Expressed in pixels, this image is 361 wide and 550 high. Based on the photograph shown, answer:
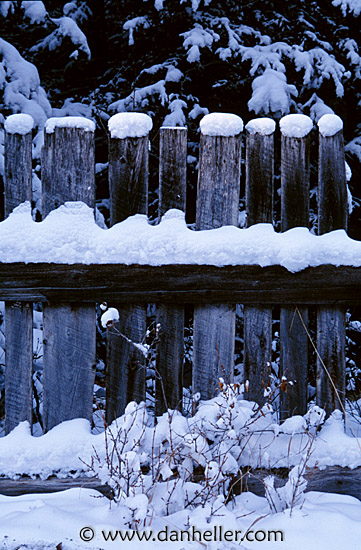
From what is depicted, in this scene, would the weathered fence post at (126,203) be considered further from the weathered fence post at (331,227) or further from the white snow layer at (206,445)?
the weathered fence post at (331,227)

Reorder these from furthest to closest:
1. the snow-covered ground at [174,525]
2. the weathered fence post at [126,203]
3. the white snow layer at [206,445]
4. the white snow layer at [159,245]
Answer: the weathered fence post at [126,203]
the white snow layer at [159,245]
the white snow layer at [206,445]
the snow-covered ground at [174,525]

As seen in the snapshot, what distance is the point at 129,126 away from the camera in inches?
105

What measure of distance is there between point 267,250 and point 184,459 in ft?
3.54

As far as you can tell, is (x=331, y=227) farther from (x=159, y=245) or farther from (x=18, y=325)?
(x=18, y=325)

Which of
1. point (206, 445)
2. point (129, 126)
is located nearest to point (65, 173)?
point (129, 126)

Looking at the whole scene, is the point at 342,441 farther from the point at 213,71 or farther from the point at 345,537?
the point at 213,71

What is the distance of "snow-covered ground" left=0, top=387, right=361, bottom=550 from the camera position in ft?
6.66

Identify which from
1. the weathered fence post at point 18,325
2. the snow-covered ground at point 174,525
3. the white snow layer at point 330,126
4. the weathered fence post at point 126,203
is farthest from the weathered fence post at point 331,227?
the weathered fence post at point 18,325

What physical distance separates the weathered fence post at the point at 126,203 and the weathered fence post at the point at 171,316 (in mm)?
92

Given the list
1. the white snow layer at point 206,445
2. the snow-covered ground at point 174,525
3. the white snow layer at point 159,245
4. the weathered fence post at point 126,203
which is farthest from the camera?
the weathered fence post at point 126,203

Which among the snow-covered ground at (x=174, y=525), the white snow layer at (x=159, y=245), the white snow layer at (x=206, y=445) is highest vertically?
the white snow layer at (x=159, y=245)

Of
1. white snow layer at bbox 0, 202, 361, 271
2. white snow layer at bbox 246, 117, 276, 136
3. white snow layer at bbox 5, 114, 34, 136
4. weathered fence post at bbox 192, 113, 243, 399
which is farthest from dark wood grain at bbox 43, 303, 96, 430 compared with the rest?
white snow layer at bbox 246, 117, 276, 136

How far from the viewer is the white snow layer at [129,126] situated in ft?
8.77

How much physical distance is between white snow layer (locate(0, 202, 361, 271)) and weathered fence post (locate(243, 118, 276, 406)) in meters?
0.16
